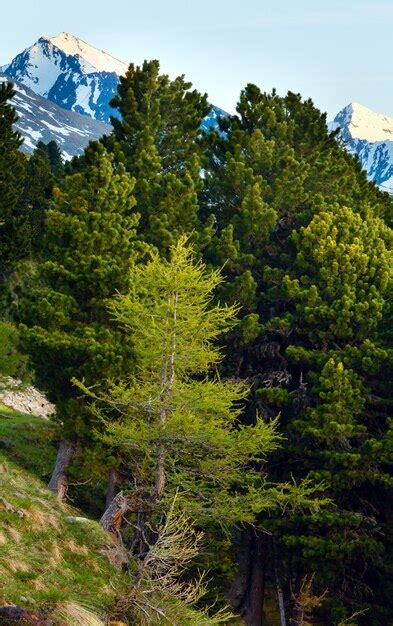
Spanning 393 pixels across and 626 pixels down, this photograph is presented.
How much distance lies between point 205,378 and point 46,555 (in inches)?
319

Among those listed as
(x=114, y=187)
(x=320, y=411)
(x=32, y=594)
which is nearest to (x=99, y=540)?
(x=32, y=594)

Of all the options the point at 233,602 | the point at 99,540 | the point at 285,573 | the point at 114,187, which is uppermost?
the point at 114,187

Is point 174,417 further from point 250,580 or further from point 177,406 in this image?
point 250,580

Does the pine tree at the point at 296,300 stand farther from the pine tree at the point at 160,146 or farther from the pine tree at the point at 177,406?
the pine tree at the point at 177,406

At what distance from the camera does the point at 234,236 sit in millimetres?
26875

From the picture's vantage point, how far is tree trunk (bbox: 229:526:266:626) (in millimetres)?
22172

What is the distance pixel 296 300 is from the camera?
Answer: 23766mm

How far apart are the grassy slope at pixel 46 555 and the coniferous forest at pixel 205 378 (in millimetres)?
62

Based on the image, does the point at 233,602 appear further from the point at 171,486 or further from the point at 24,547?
the point at 24,547

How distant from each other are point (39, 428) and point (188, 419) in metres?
13.5

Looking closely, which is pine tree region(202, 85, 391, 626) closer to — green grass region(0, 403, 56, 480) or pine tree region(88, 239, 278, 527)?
pine tree region(88, 239, 278, 527)

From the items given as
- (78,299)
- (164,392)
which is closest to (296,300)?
(78,299)

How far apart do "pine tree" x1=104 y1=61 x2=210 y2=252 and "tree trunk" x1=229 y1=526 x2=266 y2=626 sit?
12.0m

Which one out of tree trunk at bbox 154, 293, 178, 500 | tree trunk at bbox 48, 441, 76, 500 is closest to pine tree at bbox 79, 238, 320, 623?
tree trunk at bbox 154, 293, 178, 500
